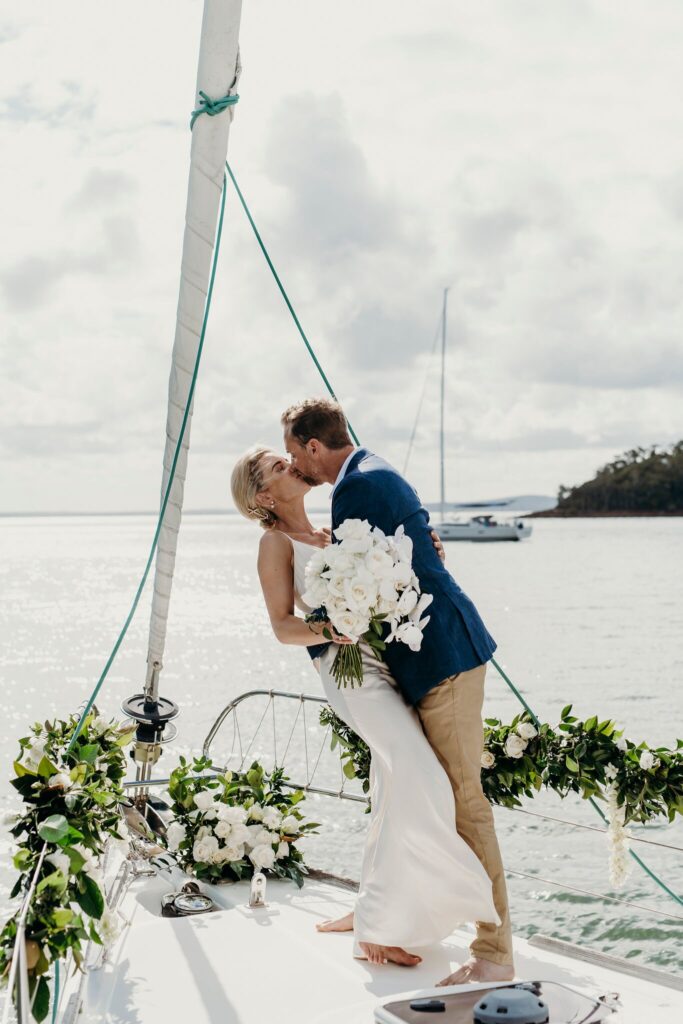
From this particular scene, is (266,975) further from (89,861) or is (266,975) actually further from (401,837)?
(89,861)

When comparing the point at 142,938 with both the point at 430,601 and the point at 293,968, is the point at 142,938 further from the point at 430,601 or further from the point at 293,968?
the point at 430,601

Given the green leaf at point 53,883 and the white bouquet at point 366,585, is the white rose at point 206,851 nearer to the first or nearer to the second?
the white bouquet at point 366,585

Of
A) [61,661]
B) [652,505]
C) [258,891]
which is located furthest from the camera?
[652,505]

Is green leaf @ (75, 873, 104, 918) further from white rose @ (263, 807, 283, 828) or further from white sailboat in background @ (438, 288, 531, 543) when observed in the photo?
white sailboat in background @ (438, 288, 531, 543)

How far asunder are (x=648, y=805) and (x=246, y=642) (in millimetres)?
30491

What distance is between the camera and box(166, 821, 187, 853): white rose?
4695 millimetres

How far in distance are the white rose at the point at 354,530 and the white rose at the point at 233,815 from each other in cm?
196

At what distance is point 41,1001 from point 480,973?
1534 millimetres

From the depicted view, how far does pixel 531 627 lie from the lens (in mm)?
35406

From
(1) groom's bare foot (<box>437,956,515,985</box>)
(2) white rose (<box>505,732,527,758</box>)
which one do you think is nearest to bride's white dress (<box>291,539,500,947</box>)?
(1) groom's bare foot (<box>437,956,515,985</box>)

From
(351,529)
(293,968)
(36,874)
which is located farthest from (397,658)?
(36,874)

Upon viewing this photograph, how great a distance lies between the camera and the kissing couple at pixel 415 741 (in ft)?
11.1

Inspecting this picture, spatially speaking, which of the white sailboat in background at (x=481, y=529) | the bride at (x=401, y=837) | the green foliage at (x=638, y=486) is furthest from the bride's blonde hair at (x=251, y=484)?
the green foliage at (x=638, y=486)

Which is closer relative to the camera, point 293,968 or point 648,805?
point 293,968
